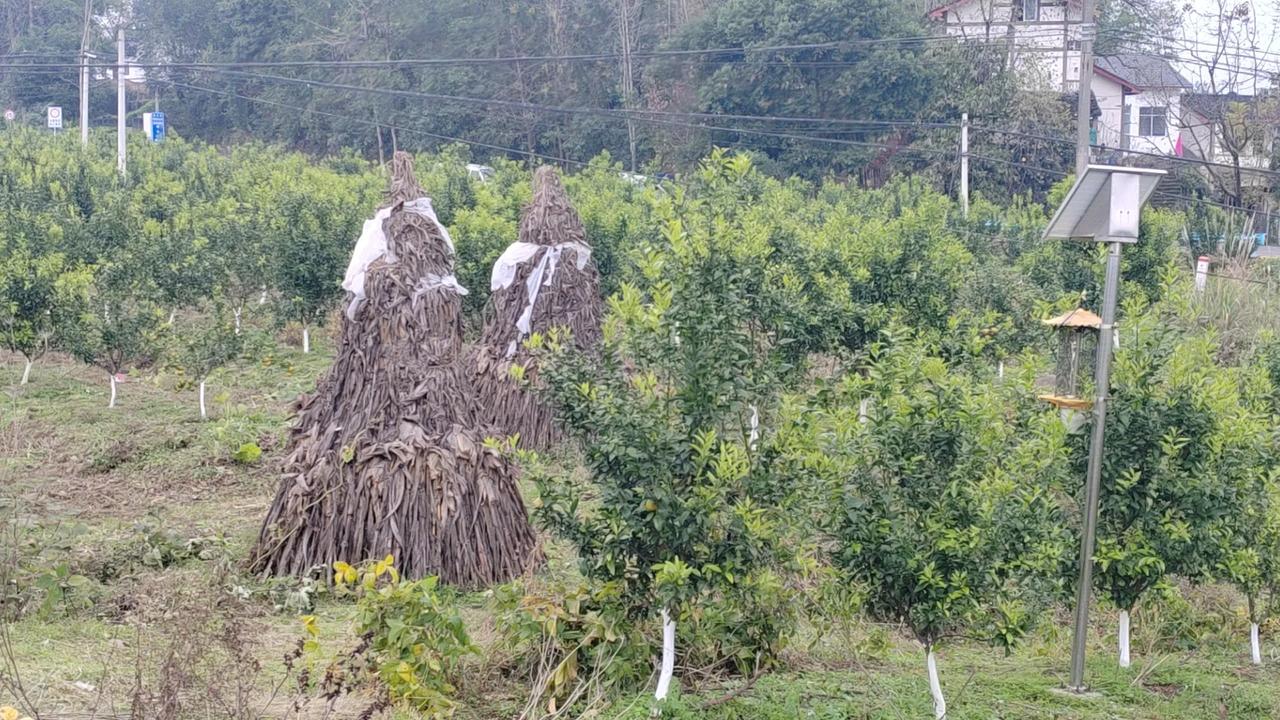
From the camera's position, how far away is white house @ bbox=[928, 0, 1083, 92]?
35.4m

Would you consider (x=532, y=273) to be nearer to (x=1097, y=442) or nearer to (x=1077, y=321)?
(x=1077, y=321)

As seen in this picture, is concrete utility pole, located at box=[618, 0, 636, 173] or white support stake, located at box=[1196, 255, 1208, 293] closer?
white support stake, located at box=[1196, 255, 1208, 293]

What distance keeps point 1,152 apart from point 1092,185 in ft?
90.6

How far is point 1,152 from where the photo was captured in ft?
96.8

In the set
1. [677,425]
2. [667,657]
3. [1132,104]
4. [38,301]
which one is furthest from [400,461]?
[1132,104]

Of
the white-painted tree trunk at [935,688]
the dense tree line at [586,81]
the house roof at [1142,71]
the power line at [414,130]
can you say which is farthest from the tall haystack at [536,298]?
the house roof at [1142,71]

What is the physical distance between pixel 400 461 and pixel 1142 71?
31899 mm

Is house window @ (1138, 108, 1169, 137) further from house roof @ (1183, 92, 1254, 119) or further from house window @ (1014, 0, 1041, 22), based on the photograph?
house roof @ (1183, 92, 1254, 119)

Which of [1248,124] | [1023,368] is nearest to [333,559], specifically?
[1023,368]

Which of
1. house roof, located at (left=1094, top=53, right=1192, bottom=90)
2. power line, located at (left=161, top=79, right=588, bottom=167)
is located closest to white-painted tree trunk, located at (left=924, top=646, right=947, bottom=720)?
power line, located at (left=161, top=79, right=588, bottom=167)

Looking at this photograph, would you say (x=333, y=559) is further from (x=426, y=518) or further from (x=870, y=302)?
(x=870, y=302)

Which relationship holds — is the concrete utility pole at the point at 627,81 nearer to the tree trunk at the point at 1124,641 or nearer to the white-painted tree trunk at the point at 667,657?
the tree trunk at the point at 1124,641

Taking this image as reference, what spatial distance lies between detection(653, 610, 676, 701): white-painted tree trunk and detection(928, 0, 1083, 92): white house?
3041 cm

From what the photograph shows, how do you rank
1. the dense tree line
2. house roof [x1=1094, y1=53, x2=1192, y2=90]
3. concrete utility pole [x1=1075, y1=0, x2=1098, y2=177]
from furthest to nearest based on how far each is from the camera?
house roof [x1=1094, y1=53, x2=1192, y2=90], the dense tree line, concrete utility pole [x1=1075, y1=0, x2=1098, y2=177]
